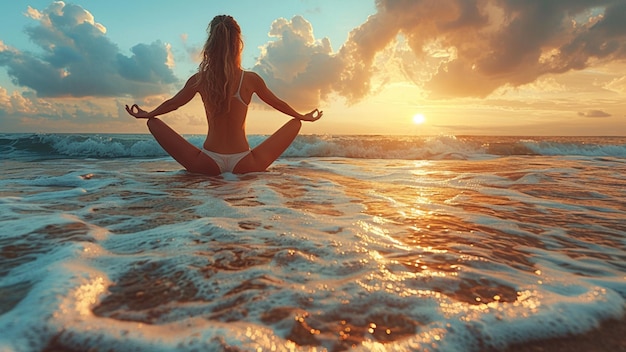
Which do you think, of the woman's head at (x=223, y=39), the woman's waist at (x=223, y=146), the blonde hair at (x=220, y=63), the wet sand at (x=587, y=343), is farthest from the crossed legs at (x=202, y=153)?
the wet sand at (x=587, y=343)

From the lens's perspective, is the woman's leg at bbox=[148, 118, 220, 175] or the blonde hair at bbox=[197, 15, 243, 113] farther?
the woman's leg at bbox=[148, 118, 220, 175]

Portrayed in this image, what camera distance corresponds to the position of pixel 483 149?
51.0 ft

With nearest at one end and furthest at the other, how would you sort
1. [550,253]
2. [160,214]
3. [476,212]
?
[550,253] → [160,214] → [476,212]

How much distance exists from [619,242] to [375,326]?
2.04 meters

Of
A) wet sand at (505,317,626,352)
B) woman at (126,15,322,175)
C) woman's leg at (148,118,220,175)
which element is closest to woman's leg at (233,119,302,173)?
woman at (126,15,322,175)

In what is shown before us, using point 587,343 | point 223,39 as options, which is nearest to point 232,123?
point 223,39

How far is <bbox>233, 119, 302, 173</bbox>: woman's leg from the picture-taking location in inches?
203

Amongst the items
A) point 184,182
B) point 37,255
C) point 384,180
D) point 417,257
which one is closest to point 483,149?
point 384,180

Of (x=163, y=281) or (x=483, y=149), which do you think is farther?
(x=483, y=149)

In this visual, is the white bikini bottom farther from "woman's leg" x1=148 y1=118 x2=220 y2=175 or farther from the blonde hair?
the blonde hair

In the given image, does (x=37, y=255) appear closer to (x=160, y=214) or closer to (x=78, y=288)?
(x=78, y=288)

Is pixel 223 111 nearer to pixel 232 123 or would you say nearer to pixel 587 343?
pixel 232 123

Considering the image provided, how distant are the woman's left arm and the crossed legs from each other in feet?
0.37

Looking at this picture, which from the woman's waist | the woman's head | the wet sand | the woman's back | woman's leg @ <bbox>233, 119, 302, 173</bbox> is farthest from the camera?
woman's leg @ <bbox>233, 119, 302, 173</bbox>
